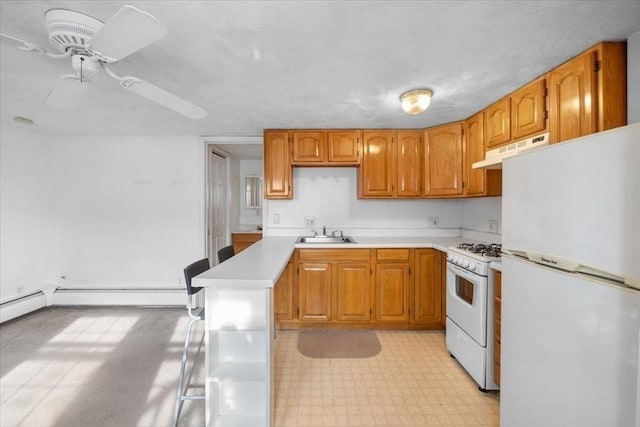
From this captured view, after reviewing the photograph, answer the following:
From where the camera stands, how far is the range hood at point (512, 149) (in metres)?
1.78

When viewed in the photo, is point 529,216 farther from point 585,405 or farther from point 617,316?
point 585,405

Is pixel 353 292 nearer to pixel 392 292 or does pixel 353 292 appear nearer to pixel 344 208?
pixel 392 292

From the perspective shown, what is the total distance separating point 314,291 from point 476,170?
6.47 ft

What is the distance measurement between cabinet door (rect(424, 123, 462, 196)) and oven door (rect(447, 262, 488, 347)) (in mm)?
898

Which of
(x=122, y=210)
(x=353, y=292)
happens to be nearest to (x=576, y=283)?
(x=353, y=292)

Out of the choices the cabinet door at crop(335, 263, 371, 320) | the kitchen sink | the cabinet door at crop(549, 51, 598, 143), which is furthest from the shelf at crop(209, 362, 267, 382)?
the cabinet door at crop(549, 51, 598, 143)

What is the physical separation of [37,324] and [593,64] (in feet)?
17.0

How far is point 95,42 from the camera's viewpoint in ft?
3.53

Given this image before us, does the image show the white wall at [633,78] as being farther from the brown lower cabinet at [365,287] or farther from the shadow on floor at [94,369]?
the shadow on floor at [94,369]

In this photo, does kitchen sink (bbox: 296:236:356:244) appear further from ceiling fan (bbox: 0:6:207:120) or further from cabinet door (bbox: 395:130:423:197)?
ceiling fan (bbox: 0:6:207:120)

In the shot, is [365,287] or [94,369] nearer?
[94,369]

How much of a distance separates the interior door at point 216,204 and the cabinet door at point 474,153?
10.1ft

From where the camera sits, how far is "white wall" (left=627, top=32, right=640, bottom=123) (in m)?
1.40

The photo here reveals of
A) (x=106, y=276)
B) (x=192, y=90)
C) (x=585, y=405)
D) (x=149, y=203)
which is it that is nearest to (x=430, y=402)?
(x=585, y=405)
